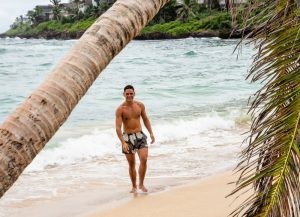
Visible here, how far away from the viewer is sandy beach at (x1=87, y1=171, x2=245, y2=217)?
6.04 m

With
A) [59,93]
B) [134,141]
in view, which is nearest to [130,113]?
[134,141]

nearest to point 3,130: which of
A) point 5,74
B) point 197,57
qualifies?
point 5,74

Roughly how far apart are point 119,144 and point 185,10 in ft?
224

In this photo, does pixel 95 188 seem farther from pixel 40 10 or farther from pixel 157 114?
pixel 40 10

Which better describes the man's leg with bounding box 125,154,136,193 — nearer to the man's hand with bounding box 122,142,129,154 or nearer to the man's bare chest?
the man's hand with bounding box 122,142,129,154

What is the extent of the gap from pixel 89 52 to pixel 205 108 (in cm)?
1444

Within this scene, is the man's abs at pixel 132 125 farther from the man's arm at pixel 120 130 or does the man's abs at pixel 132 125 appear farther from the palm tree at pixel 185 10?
the palm tree at pixel 185 10

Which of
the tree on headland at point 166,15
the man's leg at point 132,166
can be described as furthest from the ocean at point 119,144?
the tree on headland at point 166,15

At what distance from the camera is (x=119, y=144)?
11383 mm

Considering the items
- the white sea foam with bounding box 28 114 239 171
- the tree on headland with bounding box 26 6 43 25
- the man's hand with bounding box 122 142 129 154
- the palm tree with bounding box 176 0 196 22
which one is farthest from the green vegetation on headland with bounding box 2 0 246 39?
the man's hand with bounding box 122 142 129 154

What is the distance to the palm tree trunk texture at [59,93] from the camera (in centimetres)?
225

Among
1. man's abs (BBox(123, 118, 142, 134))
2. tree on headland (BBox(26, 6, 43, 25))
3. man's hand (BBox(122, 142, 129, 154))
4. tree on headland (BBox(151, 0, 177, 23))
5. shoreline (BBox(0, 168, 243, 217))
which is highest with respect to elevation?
man's abs (BBox(123, 118, 142, 134))

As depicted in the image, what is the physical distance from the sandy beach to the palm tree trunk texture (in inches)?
136

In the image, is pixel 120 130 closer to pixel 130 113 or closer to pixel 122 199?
pixel 130 113
